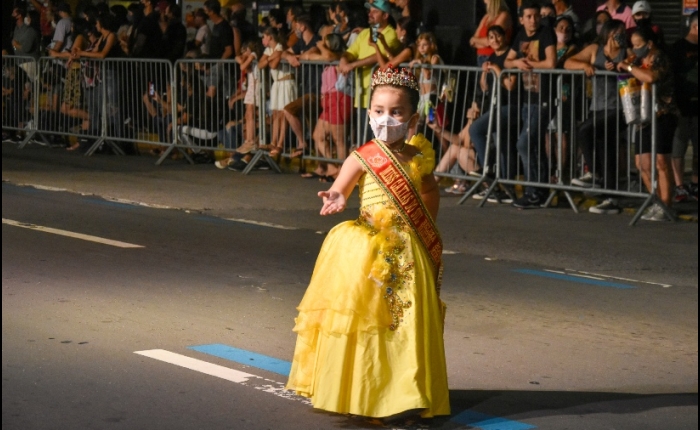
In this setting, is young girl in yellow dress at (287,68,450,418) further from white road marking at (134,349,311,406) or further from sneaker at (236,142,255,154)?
sneaker at (236,142,255,154)

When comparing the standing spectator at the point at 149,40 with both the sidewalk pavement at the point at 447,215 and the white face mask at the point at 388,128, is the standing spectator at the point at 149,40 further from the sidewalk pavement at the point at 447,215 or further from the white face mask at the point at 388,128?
the white face mask at the point at 388,128

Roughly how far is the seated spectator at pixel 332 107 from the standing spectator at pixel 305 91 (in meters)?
0.15

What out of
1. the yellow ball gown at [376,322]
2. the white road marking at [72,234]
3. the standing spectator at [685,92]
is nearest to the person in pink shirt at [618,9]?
the standing spectator at [685,92]

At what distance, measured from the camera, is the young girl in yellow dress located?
17.7 feet

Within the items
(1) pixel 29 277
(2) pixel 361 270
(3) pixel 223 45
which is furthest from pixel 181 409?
(3) pixel 223 45

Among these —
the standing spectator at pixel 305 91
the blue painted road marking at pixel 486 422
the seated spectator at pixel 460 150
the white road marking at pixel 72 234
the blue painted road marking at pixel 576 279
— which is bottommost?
the white road marking at pixel 72 234

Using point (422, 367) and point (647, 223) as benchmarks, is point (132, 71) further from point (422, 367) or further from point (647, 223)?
point (422, 367)

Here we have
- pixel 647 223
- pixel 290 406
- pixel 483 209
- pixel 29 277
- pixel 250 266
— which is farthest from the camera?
pixel 483 209

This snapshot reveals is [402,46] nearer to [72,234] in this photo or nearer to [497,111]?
[497,111]

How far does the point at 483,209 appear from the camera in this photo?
43.4ft

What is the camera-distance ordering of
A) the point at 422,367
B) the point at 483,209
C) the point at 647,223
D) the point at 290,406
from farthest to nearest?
the point at 483,209, the point at 647,223, the point at 290,406, the point at 422,367

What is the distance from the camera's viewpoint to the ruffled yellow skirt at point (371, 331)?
539 cm

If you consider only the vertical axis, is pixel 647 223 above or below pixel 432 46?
below

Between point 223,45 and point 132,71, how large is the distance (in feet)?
4.64
